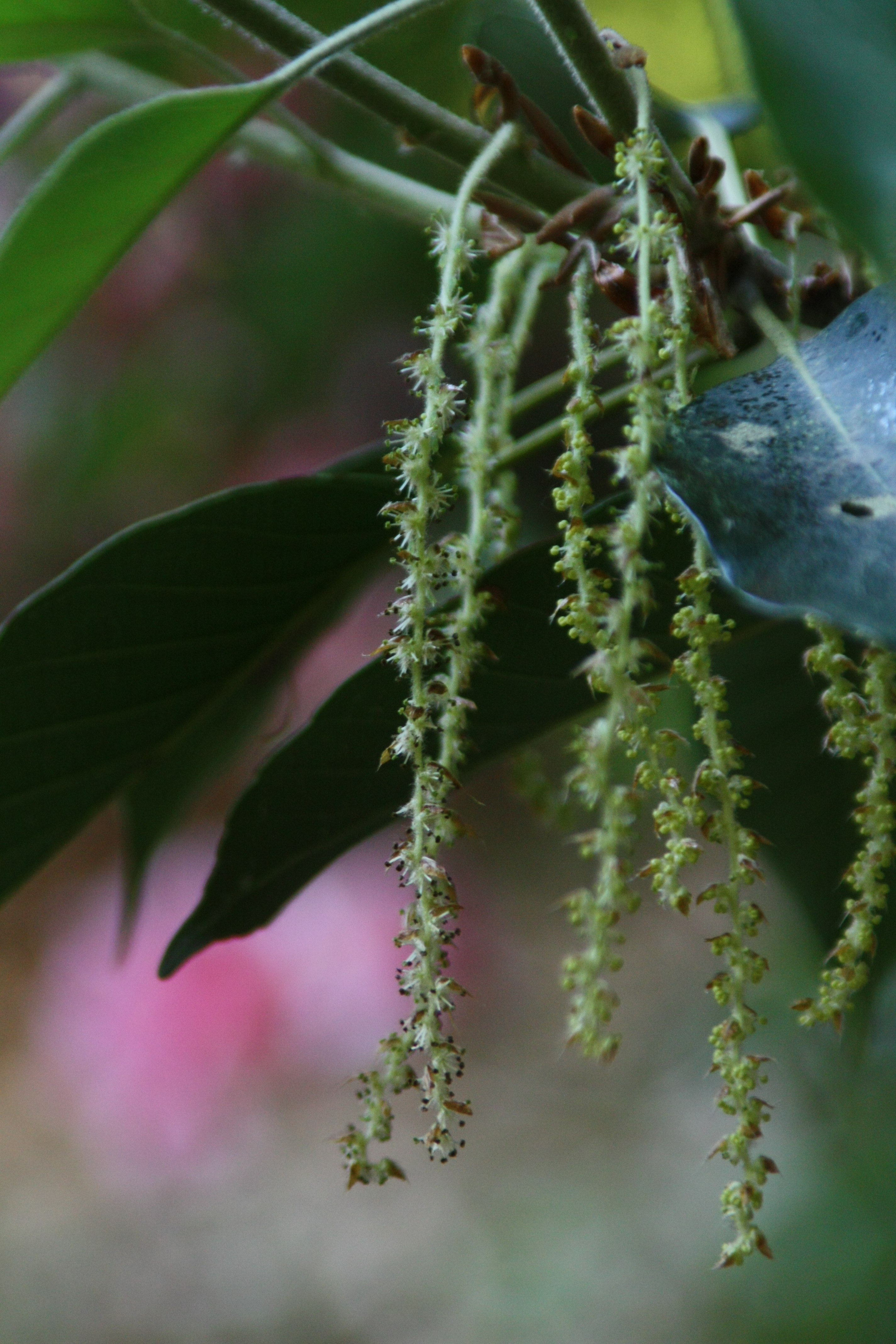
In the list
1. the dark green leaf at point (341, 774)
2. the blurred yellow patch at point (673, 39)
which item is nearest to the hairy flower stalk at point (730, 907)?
the dark green leaf at point (341, 774)

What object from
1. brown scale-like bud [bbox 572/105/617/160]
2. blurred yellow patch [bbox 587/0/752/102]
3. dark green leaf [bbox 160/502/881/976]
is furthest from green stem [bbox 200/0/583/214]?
blurred yellow patch [bbox 587/0/752/102]

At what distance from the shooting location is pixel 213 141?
35 centimetres

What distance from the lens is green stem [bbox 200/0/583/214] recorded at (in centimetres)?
36

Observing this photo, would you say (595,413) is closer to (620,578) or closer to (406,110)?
(620,578)

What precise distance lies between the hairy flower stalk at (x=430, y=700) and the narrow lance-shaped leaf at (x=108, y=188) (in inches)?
2.8

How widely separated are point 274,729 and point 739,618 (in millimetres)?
333

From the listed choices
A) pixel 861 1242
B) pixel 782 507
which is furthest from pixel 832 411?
pixel 861 1242

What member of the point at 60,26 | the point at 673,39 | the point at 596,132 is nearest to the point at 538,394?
the point at 596,132

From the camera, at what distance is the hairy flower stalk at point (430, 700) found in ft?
0.93

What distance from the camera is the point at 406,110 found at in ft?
1.20

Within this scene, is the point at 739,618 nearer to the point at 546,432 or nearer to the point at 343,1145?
the point at 546,432

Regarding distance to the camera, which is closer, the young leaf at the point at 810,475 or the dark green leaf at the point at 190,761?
the young leaf at the point at 810,475

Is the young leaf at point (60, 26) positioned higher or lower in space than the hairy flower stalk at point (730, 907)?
higher

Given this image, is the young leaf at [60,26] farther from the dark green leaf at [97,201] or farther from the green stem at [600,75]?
the green stem at [600,75]
